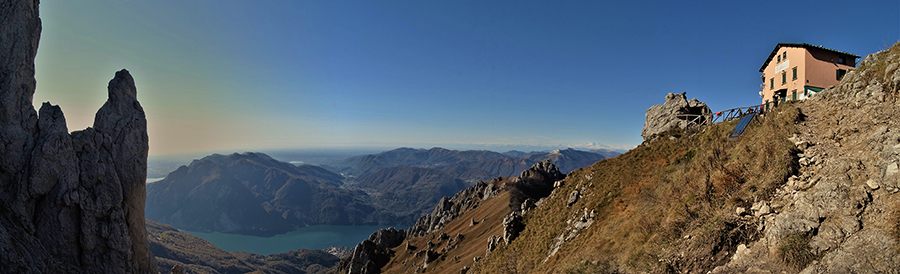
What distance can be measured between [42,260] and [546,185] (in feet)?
318

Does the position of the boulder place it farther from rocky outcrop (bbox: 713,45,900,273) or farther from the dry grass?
the dry grass

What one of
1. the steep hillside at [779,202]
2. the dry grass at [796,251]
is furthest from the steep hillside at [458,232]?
the dry grass at [796,251]

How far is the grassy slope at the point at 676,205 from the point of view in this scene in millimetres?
13453

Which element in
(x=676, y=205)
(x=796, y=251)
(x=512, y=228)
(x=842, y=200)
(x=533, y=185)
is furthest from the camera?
(x=533, y=185)

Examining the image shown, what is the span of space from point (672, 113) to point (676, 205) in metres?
24.4

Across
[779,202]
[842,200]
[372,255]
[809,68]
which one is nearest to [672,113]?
[809,68]

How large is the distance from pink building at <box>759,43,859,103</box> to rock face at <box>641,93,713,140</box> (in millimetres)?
6383

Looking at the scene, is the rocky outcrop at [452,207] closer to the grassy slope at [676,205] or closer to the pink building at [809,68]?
the grassy slope at [676,205]

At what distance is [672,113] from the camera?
3656cm

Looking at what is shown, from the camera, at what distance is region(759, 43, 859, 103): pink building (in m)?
28.8

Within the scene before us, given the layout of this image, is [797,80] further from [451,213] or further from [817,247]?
[451,213]

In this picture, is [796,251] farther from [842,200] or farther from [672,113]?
[672,113]

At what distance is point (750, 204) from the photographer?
13.4m

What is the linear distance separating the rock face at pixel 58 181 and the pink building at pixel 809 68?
223ft
